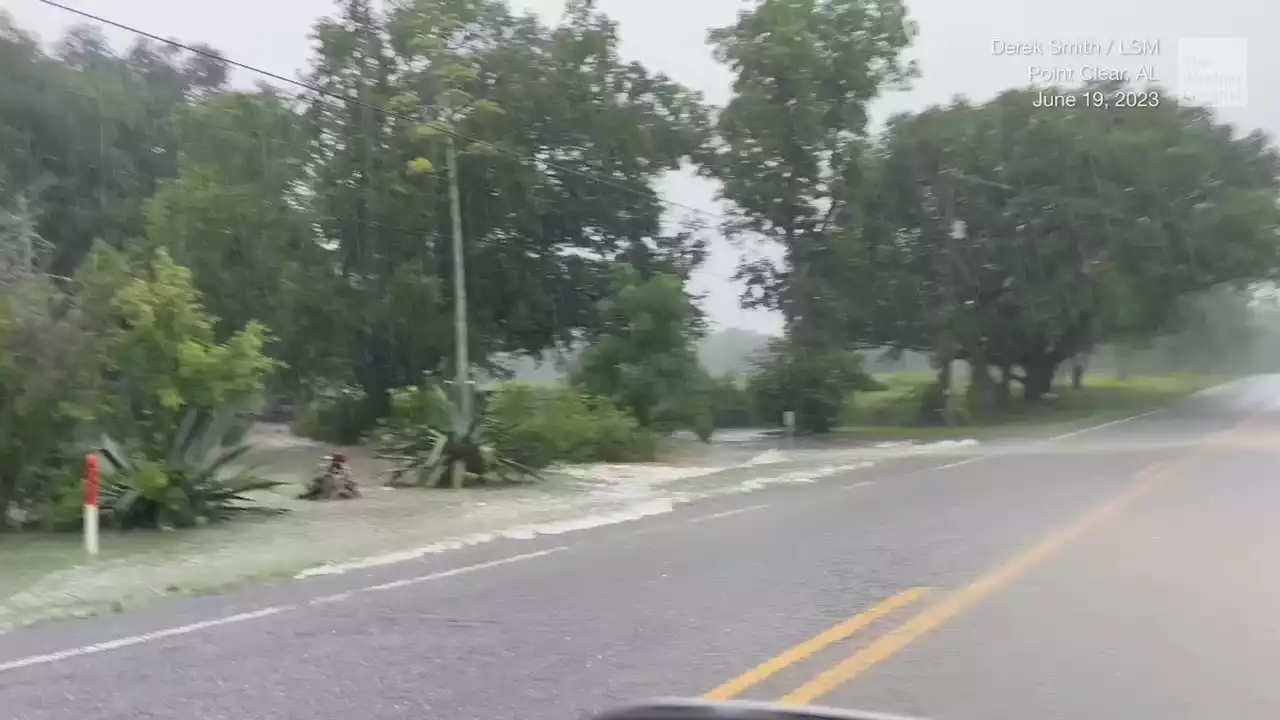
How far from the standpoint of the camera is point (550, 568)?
35.2ft

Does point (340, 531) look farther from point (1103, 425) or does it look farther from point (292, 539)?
point (1103, 425)

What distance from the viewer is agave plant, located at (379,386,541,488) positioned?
64.0 ft

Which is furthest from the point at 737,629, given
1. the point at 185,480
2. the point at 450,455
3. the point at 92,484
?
the point at 450,455

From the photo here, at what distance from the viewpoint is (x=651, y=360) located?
29016 millimetres

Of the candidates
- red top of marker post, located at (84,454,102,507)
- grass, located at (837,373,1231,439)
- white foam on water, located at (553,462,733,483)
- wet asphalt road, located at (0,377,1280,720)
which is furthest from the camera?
grass, located at (837,373,1231,439)

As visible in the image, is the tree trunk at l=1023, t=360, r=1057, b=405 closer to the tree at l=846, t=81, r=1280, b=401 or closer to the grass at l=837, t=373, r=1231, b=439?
the grass at l=837, t=373, r=1231, b=439

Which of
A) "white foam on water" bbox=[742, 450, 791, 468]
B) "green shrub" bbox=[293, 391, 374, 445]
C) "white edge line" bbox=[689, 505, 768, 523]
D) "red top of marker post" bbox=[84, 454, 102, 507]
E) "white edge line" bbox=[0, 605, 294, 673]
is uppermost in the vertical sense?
"green shrub" bbox=[293, 391, 374, 445]

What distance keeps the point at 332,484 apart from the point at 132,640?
9894mm

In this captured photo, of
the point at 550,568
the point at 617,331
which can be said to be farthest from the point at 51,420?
the point at 617,331

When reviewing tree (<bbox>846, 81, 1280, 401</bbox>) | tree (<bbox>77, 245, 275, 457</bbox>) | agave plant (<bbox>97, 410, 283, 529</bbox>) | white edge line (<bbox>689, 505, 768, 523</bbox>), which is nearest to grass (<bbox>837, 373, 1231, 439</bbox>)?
tree (<bbox>846, 81, 1280, 401</bbox>)

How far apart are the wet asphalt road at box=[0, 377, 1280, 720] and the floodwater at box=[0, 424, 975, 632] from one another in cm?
70

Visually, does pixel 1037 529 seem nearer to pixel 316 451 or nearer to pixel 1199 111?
pixel 316 451

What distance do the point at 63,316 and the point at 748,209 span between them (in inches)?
1047

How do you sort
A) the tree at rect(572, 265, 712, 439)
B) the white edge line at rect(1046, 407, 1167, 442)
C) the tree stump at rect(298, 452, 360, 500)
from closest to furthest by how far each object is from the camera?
the tree stump at rect(298, 452, 360, 500), the tree at rect(572, 265, 712, 439), the white edge line at rect(1046, 407, 1167, 442)
